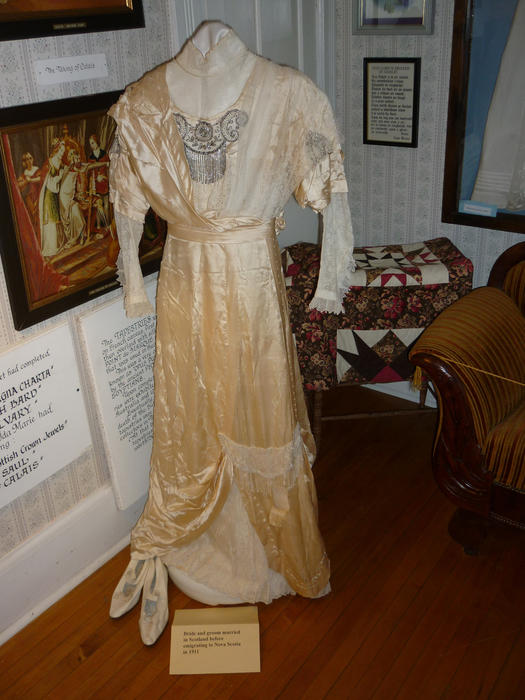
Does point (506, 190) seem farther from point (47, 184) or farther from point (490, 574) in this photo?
point (47, 184)

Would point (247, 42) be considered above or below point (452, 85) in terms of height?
above

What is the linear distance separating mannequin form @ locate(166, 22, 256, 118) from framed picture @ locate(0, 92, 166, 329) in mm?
337

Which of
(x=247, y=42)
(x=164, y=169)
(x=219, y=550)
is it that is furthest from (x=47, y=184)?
(x=219, y=550)

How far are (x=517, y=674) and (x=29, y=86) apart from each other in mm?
2019

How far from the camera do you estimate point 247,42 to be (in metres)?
2.27

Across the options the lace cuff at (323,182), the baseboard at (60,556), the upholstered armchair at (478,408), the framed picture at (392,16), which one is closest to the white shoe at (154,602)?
the baseboard at (60,556)

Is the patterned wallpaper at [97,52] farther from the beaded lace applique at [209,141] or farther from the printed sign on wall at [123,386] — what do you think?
the beaded lace applique at [209,141]

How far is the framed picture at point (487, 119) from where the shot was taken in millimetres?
2275

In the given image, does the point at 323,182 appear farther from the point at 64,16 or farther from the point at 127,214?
the point at 64,16

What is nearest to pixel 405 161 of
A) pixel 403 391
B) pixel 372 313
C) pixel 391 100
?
pixel 391 100

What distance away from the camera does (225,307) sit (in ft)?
5.76

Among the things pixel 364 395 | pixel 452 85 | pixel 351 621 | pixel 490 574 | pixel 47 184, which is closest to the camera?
pixel 47 184

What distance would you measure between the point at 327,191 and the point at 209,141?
1.08 feet

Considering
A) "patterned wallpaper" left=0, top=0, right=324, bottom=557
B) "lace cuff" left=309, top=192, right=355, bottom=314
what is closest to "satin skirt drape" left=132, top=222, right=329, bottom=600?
"lace cuff" left=309, top=192, right=355, bottom=314
